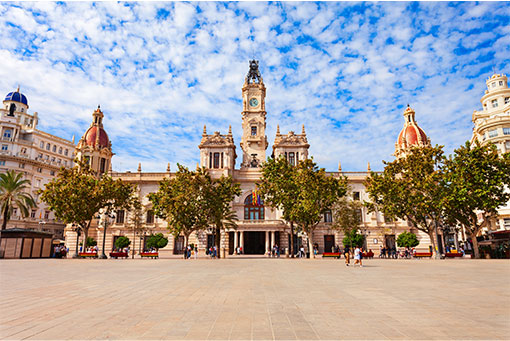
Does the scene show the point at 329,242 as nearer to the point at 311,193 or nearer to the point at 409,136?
the point at 311,193

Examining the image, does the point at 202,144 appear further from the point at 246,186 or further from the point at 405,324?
the point at 405,324

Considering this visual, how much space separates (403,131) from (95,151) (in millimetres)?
61599

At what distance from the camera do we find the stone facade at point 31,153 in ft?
210

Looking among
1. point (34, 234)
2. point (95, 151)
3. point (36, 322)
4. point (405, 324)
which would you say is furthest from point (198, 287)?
point (95, 151)

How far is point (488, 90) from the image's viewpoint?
205 feet

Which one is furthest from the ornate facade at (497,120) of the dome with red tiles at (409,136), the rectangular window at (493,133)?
the dome with red tiles at (409,136)

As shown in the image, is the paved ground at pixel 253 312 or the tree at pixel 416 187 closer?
the paved ground at pixel 253 312

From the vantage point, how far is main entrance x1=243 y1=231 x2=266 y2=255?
59438 millimetres

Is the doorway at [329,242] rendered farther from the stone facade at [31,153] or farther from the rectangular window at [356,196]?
the stone facade at [31,153]

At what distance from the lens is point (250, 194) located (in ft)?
198

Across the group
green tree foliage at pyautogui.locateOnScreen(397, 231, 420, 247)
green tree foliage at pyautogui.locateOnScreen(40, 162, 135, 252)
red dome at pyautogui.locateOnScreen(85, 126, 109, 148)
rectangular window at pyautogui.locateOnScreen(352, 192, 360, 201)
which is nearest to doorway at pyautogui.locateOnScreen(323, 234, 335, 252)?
rectangular window at pyautogui.locateOnScreen(352, 192, 360, 201)

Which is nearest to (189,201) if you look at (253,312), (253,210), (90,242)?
(253,210)

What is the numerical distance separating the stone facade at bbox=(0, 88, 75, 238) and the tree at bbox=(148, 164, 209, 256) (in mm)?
34281

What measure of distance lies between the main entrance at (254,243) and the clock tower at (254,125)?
12.8 m
